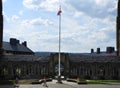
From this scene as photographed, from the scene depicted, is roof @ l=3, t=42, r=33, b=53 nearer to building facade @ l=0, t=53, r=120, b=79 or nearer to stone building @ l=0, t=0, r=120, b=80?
stone building @ l=0, t=0, r=120, b=80

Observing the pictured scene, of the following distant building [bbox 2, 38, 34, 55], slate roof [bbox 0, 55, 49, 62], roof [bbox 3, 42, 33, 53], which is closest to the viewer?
slate roof [bbox 0, 55, 49, 62]

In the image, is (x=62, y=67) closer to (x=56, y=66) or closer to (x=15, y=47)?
(x=56, y=66)

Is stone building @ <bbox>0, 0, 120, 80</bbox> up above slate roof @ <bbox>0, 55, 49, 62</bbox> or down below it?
below

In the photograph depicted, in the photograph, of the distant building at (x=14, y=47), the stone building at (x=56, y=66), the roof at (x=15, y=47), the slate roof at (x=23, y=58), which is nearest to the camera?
the stone building at (x=56, y=66)

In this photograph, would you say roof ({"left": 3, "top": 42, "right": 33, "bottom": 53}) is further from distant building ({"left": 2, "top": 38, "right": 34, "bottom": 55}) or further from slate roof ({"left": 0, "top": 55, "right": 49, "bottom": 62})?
slate roof ({"left": 0, "top": 55, "right": 49, "bottom": 62})

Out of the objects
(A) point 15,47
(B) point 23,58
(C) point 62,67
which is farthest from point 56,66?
(A) point 15,47

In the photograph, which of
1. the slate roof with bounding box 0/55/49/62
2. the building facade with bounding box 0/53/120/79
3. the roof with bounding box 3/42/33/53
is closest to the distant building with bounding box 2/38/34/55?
the roof with bounding box 3/42/33/53

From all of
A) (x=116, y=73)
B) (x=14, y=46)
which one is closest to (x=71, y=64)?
(x=116, y=73)

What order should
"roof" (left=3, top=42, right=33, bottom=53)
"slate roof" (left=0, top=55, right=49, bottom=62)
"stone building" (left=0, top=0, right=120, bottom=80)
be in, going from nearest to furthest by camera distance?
1. "stone building" (left=0, top=0, right=120, bottom=80)
2. "slate roof" (left=0, top=55, right=49, bottom=62)
3. "roof" (left=3, top=42, right=33, bottom=53)

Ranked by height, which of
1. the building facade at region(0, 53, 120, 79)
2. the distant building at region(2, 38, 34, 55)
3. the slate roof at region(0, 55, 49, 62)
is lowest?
the building facade at region(0, 53, 120, 79)

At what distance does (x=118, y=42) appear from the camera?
425 feet

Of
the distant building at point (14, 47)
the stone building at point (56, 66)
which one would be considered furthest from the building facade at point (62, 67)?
the distant building at point (14, 47)

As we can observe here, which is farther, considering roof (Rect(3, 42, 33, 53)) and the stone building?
roof (Rect(3, 42, 33, 53))

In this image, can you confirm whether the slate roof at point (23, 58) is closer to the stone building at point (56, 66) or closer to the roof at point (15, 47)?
the stone building at point (56, 66)
